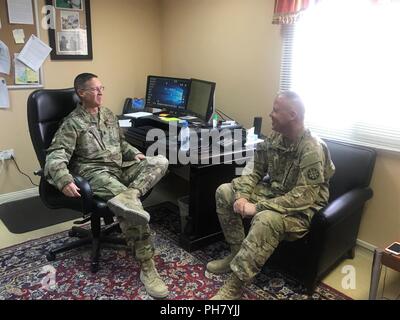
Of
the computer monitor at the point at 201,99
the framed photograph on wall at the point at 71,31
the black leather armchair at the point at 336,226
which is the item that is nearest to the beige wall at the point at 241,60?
the black leather armchair at the point at 336,226

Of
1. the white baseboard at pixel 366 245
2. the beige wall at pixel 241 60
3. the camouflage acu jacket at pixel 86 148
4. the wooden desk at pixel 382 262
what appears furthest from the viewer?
the white baseboard at pixel 366 245

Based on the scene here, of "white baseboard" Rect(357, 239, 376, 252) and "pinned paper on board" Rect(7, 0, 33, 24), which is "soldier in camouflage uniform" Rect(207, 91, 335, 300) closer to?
"white baseboard" Rect(357, 239, 376, 252)

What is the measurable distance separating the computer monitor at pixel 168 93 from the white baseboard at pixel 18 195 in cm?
137

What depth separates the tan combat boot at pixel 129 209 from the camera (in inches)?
75.2

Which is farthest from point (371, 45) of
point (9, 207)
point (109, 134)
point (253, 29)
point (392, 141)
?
point (9, 207)

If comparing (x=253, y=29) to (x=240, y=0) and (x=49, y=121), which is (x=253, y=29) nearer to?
(x=240, y=0)

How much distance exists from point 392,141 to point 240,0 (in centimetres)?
162

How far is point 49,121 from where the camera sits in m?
2.27

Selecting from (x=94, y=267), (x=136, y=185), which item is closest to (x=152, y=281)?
(x=94, y=267)

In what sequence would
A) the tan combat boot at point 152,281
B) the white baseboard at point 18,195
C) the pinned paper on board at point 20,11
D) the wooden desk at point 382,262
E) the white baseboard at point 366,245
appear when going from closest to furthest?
the wooden desk at point 382,262 → the tan combat boot at point 152,281 → the white baseboard at point 366,245 → the pinned paper on board at point 20,11 → the white baseboard at point 18,195

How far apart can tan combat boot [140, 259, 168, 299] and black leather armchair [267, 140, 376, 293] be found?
2.25 ft

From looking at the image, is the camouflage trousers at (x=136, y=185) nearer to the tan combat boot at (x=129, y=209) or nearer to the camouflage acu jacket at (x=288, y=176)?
the tan combat boot at (x=129, y=209)

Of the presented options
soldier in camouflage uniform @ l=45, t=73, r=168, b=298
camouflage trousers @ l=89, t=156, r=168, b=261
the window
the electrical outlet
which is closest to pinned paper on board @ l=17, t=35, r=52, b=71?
the electrical outlet

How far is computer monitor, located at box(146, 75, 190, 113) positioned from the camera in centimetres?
299
